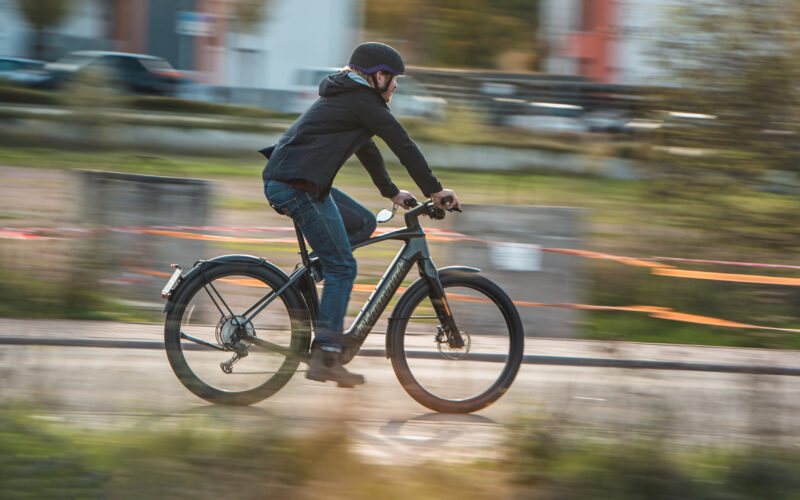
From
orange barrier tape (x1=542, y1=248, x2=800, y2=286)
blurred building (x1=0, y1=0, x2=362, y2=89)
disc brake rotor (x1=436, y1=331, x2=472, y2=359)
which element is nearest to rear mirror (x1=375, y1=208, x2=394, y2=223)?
disc brake rotor (x1=436, y1=331, x2=472, y2=359)

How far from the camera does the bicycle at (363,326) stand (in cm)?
467

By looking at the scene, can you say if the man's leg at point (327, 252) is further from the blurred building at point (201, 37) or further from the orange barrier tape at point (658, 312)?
the blurred building at point (201, 37)

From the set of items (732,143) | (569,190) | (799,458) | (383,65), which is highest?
(383,65)

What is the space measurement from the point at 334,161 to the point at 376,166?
418mm

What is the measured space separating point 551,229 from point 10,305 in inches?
147

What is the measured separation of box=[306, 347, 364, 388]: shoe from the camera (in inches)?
170

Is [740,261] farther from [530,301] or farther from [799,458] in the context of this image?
[799,458]

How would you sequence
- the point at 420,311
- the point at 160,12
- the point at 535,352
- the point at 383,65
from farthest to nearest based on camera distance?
the point at 160,12 → the point at 535,352 → the point at 420,311 → the point at 383,65

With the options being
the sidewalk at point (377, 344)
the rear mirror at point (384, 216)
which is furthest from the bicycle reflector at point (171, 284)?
the rear mirror at point (384, 216)

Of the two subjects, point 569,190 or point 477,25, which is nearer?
point 569,190

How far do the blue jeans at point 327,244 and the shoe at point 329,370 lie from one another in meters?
0.04

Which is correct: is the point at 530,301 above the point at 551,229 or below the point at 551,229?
below

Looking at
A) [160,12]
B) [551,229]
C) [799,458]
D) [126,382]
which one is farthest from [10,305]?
[160,12]

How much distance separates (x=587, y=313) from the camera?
7.60 metres
